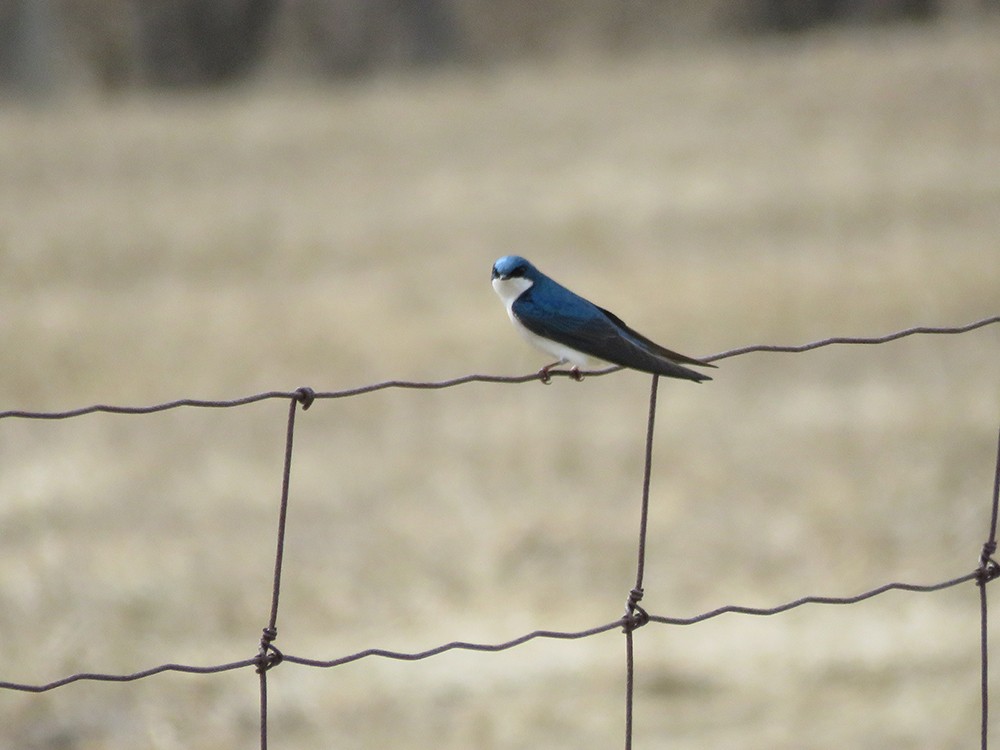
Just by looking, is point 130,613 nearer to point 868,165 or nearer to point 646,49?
point 868,165

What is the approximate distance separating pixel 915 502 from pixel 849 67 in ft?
36.1

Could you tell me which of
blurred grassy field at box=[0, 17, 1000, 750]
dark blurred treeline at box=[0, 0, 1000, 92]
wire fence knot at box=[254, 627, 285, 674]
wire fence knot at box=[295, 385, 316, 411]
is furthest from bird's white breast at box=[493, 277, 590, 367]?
dark blurred treeline at box=[0, 0, 1000, 92]

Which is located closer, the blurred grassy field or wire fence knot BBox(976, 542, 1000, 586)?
wire fence knot BBox(976, 542, 1000, 586)

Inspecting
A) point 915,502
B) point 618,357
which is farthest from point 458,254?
point 618,357

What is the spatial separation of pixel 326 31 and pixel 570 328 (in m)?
20.1

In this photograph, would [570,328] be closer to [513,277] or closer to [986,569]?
[513,277]

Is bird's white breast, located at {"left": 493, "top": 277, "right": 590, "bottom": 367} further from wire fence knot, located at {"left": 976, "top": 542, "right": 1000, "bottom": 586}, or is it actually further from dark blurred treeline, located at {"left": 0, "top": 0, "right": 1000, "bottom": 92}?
dark blurred treeline, located at {"left": 0, "top": 0, "right": 1000, "bottom": 92}

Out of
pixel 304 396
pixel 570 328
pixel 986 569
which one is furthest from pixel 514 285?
pixel 986 569

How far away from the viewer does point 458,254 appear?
36.9 feet

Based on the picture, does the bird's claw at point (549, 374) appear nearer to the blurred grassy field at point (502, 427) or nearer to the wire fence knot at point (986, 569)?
the wire fence knot at point (986, 569)

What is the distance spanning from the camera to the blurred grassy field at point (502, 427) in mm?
4848

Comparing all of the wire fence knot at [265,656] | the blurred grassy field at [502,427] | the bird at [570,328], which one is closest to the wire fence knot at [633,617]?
the bird at [570,328]

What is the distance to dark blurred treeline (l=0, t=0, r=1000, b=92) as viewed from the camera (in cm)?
2009

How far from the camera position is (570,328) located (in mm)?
2633
